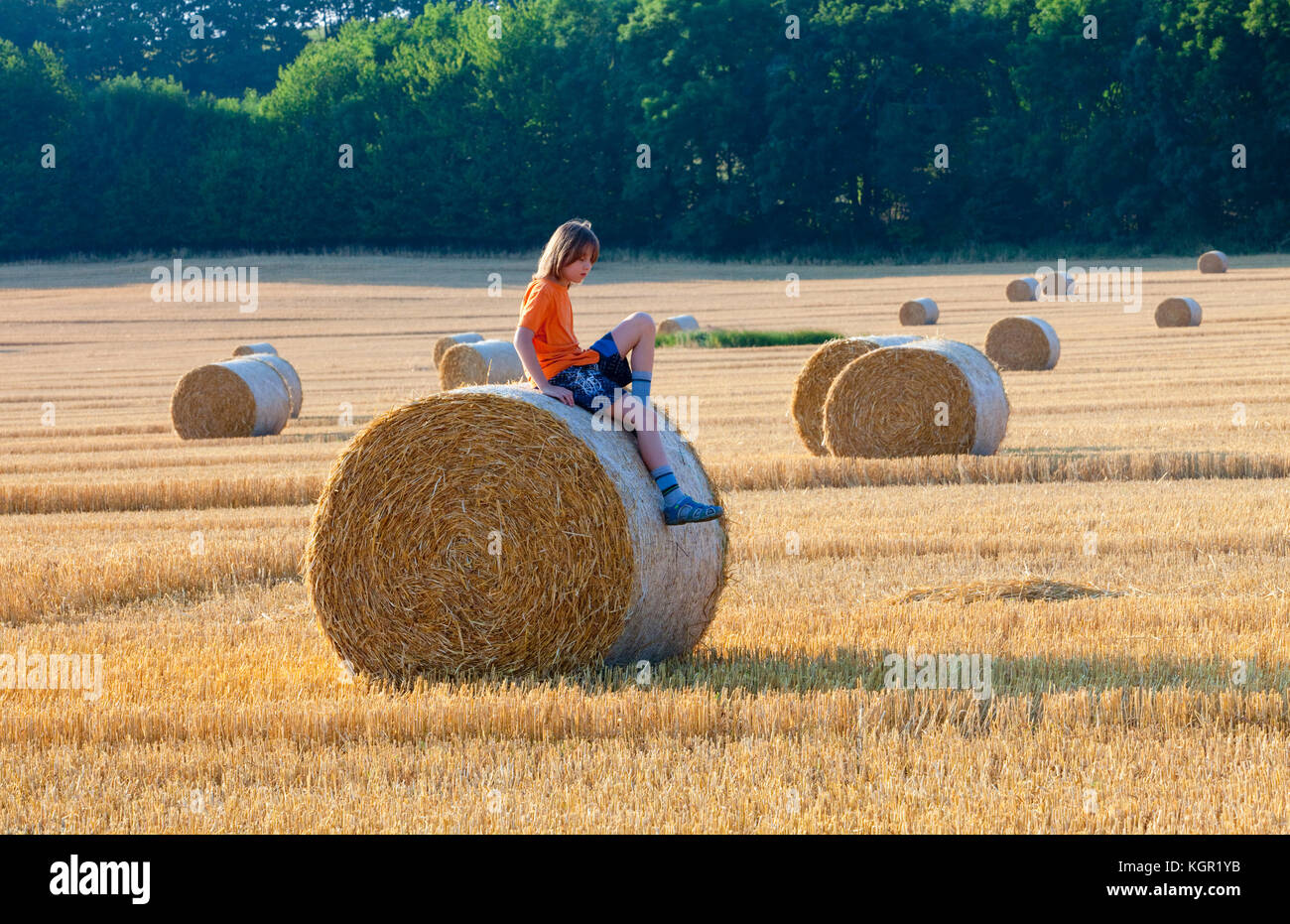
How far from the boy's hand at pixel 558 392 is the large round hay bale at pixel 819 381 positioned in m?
9.08

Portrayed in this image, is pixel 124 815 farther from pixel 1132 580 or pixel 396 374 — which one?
pixel 396 374

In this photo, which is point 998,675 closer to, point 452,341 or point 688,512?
point 688,512

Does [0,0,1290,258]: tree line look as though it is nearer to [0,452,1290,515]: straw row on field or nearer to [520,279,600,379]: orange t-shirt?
[0,452,1290,515]: straw row on field

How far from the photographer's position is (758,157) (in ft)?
222

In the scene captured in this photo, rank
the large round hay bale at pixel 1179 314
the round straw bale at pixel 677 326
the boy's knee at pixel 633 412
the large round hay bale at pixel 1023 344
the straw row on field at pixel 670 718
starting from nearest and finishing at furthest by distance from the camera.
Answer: the straw row on field at pixel 670 718 < the boy's knee at pixel 633 412 < the large round hay bale at pixel 1023 344 < the large round hay bale at pixel 1179 314 < the round straw bale at pixel 677 326

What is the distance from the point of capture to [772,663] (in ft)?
23.1

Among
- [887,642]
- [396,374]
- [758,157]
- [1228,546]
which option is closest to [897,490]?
[1228,546]

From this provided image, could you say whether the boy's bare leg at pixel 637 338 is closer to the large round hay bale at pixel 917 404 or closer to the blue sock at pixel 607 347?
the blue sock at pixel 607 347

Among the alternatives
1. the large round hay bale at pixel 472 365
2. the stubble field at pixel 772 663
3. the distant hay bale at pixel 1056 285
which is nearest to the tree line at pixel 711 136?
the distant hay bale at pixel 1056 285

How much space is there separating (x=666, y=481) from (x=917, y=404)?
8362mm

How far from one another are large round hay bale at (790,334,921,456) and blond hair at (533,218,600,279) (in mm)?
9287

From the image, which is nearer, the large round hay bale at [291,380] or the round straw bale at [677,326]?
the large round hay bale at [291,380]

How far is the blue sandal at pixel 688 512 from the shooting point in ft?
23.1

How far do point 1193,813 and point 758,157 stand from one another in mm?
64370
